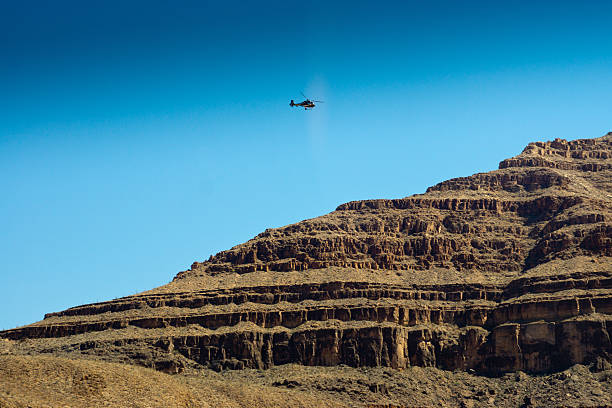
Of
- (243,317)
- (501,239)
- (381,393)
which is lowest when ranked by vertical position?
(381,393)

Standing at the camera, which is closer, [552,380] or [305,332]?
[552,380]

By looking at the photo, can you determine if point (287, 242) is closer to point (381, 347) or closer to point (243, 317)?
point (243, 317)

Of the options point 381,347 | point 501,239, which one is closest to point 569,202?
point 501,239

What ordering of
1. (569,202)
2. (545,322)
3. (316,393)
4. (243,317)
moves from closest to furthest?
(316,393) < (545,322) < (243,317) < (569,202)

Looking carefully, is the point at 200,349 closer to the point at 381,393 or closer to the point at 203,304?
the point at 203,304

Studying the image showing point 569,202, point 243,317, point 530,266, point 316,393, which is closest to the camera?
point 316,393

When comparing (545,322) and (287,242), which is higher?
(287,242)
